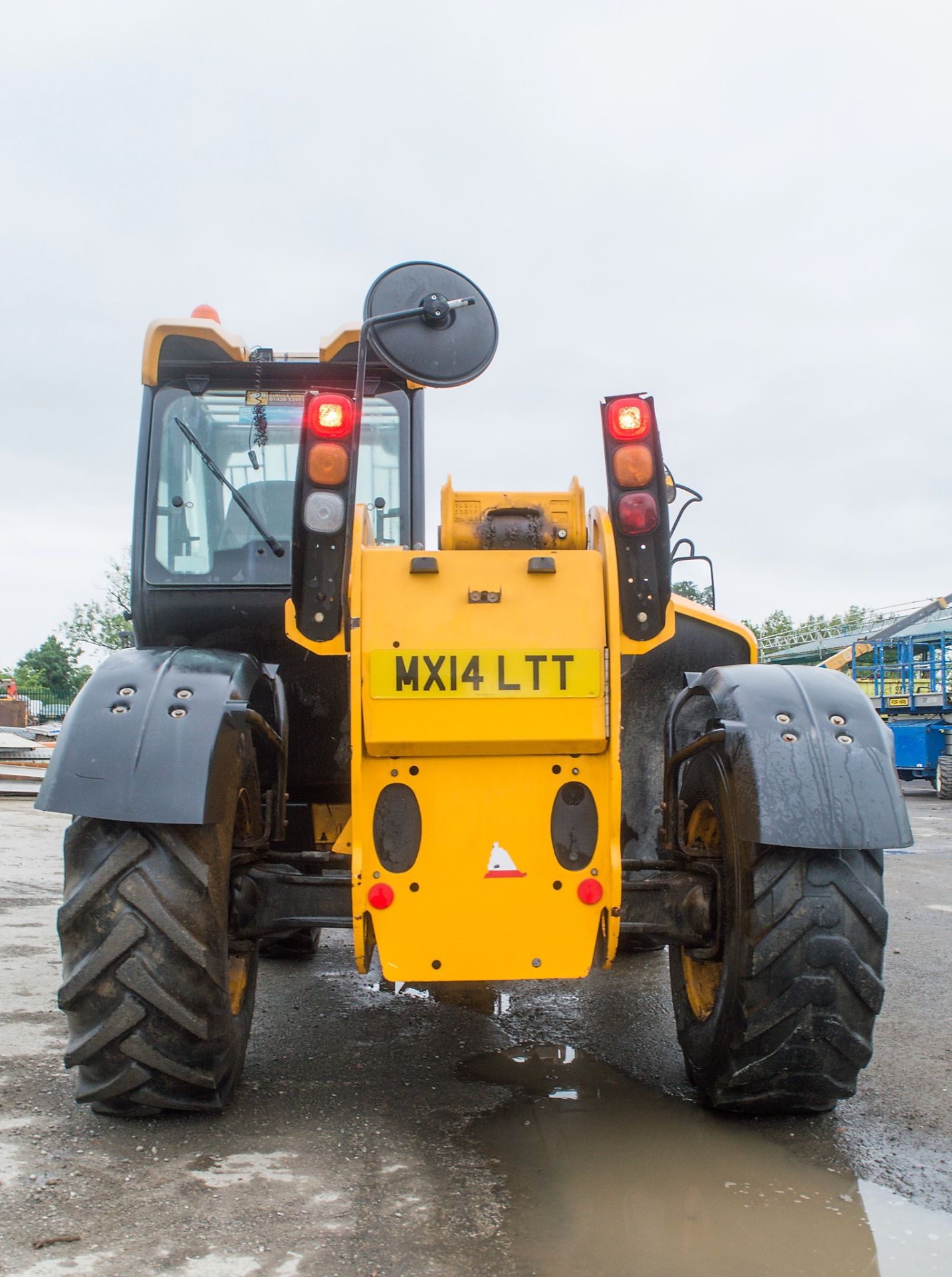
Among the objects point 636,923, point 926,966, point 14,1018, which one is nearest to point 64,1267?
point 636,923

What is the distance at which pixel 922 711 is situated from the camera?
2086 centimetres

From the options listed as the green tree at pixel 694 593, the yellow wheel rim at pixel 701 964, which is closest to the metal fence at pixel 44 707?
the green tree at pixel 694 593

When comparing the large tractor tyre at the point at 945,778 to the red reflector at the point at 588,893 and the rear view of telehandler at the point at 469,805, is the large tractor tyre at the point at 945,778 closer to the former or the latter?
the rear view of telehandler at the point at 469,805

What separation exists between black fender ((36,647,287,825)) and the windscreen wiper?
4.31ft

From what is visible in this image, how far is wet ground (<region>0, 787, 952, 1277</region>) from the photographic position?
2516 millimetres

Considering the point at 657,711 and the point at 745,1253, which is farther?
the point at 657,711

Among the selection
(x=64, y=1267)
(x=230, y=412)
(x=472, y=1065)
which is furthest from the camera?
(x=230, y=412)

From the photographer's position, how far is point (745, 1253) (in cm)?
256

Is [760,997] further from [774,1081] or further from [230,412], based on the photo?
[230,412]

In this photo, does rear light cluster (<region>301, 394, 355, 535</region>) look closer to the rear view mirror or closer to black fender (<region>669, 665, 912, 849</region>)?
the rear view mirror

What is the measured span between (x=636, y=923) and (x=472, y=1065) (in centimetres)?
102

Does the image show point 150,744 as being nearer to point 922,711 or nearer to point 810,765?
point 810,765

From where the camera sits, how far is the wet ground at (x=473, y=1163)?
2516mm

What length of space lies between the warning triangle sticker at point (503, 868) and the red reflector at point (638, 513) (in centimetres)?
100
